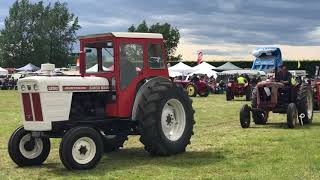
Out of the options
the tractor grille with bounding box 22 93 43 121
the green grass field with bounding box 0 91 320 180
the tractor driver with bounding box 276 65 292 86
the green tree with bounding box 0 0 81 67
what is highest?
the green tree with bounding box 0 0 81 67

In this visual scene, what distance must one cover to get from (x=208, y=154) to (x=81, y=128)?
8.47 feet

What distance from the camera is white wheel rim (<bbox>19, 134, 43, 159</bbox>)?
8.82m

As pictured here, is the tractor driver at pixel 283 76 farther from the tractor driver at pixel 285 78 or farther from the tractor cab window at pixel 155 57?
the tractor cab window at pixel 155 57

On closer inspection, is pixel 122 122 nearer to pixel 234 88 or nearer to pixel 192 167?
pixel 192 167

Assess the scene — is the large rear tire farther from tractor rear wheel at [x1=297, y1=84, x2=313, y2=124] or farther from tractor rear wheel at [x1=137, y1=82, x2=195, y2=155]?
tractor rear wheel at [x1=297, y1=84, x2=313, y2=124]

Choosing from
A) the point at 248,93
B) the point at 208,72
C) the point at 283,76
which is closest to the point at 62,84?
the point at 283,76

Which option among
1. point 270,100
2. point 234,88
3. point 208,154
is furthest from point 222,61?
point 208,154

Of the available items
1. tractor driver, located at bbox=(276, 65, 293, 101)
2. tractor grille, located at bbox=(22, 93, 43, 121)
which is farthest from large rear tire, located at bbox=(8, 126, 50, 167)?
tractor driver, located at bbox=(276, 65, 293, 101)

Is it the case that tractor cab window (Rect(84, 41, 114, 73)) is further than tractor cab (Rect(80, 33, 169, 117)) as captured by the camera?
Result: Yes

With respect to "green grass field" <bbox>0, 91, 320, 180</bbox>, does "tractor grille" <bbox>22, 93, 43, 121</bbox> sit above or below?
above

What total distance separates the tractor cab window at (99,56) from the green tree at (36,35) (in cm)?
6493

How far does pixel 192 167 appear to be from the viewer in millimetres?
8414

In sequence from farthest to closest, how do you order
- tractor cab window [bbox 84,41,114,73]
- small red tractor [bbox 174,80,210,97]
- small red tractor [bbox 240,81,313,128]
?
small red tractor [bbox 174,80,210,97]
small red tractor [bbox 240,81,313,128]
tractor cab window [bbox 84,41,114,73]

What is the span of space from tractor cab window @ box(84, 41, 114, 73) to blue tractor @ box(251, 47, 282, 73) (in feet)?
78.3
